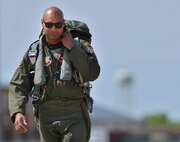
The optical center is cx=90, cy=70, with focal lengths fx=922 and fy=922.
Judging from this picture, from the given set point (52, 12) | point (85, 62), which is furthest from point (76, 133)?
point (52, 12)

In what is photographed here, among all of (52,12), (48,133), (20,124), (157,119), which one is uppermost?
(52,12)

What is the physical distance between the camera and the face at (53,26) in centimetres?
859

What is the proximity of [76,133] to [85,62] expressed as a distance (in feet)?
2.26

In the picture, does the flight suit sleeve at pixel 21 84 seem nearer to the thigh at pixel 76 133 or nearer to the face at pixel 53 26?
the face at pixel 53 26

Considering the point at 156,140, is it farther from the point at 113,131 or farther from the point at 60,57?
the point at 60,57

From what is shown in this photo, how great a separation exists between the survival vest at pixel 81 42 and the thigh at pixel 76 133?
24 centimetres

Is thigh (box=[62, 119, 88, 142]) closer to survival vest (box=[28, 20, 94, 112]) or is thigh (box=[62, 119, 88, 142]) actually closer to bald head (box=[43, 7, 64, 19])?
survival vest (box=[28, 20, 94, 112])

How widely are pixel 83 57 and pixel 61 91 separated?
408mm

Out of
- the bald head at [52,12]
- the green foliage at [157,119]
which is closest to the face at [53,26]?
the bald head at [52,12]

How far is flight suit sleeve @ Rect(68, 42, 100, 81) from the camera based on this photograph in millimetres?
8656

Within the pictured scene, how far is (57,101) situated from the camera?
8.86 metres

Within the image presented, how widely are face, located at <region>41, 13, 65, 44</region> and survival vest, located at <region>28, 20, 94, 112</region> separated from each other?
0.76 ft

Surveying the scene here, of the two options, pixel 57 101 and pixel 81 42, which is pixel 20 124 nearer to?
pixel 57 101

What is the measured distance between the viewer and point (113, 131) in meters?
71.0
